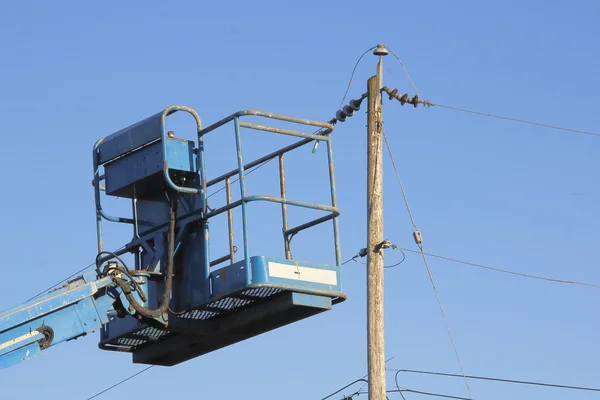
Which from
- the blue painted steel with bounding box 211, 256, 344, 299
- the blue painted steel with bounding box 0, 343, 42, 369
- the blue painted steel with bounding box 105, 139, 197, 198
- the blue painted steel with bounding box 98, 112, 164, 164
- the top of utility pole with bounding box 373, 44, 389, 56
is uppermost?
the top of utility pole with bounding box 373, 44, 389, 56

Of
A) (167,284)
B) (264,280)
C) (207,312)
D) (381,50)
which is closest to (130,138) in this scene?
(167,284)

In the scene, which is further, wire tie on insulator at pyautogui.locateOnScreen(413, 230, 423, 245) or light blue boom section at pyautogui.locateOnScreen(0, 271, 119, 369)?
wire tie on insulator at pyautogui.locateOnScreen(413, 230, 423, 245)

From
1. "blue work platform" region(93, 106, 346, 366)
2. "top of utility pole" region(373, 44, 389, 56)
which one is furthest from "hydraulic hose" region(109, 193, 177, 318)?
"top of utility pole" region(373, 44, 389, 56)

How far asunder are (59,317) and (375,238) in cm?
561

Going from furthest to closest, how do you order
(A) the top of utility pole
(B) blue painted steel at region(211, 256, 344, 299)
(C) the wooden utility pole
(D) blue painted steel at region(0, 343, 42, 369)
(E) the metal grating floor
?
(A) the top of utility pole
(C) the wooden utility pole
(E) the metal grating floor
(B) blue painted steel at region(211, 256, 344, 299)
(D) blue painted steel at region(0, 343, 42, 369)

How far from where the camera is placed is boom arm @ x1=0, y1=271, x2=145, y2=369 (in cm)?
1672

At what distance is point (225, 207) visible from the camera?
18.3 meters

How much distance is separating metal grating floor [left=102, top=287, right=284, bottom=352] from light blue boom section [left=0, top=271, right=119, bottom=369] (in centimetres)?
131

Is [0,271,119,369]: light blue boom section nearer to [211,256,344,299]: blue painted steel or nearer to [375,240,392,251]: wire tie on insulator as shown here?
[211,256,344,299]: blue painted steel

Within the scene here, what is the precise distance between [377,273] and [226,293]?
3.65 meters

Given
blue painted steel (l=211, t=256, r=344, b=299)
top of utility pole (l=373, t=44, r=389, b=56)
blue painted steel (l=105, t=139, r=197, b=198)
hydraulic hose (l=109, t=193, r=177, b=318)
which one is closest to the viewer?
blue painted steel (l=211, t=256, r=344, b=299)

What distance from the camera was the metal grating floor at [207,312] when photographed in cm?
1819

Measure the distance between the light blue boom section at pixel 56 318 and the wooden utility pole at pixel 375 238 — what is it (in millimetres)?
4288

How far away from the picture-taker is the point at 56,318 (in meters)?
17.2
